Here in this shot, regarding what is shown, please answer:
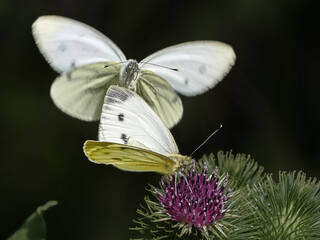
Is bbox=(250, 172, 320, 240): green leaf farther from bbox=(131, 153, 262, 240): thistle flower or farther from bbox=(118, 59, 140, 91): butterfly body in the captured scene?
bbox=(118, 59, 140, 91): butterfly body

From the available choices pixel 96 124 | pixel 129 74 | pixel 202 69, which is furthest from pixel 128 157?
pixel 96 124

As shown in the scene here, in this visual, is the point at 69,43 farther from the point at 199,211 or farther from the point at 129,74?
the point at 199,211

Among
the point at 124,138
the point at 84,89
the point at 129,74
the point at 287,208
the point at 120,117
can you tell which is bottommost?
the point at 287,208

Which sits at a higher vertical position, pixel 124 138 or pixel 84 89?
pixel 84 89

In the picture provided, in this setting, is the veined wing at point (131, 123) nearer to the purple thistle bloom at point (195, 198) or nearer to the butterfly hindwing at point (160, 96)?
the purple thistle bloom at point (195, 198)

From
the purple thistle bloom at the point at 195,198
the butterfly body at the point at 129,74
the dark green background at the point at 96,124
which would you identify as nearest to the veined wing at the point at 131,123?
the purple thistle bloom at the point at 195,198

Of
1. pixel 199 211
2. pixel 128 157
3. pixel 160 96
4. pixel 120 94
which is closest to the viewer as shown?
pixel 199 211

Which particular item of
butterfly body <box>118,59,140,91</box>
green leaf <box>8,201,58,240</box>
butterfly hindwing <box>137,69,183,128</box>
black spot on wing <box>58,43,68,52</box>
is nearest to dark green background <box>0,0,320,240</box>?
butterfly hindwing <box>137,69,183,128</box>

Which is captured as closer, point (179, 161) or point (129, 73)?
point (179, 161)
